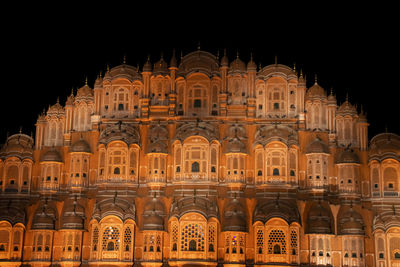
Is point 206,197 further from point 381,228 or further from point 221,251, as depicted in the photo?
point 381,228

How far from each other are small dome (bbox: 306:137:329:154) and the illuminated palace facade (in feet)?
0.36

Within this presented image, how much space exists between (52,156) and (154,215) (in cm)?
1014

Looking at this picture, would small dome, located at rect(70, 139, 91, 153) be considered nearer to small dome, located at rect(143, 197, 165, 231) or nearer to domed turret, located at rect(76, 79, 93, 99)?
domed turret, located at rect(76, 79, 93, 99)

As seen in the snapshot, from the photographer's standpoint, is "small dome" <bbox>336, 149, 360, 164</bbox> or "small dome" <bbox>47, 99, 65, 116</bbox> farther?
"small dome" <bbox>47, 99, 65, 116</bbox>

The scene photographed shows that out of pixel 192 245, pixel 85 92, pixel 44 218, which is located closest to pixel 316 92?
pixel 192 245

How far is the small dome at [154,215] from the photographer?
161ft

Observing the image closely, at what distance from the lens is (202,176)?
50719 mm

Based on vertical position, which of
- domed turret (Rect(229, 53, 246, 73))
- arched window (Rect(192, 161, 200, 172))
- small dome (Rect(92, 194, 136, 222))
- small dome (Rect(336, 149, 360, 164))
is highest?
domed turret (Rect(229, 53, 246, 73))

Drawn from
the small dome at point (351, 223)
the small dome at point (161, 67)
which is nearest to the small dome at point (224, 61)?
the small dome at point (161, 67)

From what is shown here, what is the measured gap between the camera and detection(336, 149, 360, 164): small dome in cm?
5044

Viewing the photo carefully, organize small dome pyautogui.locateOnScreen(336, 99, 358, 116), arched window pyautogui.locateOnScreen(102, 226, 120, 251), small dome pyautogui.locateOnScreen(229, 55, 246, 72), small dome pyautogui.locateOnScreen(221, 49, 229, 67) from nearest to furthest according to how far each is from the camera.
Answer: arched window pyautogui.locateOnScreen(102, 226, 120, 251) → small dome pyautogui.locateOnScreen(336, 99, 358, 116) → small dome pyautogui.locateOnScreen(229, 55, 246, 72) → small dome pyautogui.locateOnScreen(221, 49, 229, 67)

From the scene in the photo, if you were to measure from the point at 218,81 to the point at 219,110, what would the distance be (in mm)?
2475

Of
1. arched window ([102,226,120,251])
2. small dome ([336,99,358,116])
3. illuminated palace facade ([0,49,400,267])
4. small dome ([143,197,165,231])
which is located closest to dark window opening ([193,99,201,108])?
illuminated palace facade ([0,49,400,267])

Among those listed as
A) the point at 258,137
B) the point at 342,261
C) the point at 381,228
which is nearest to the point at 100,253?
the point at 258,137
